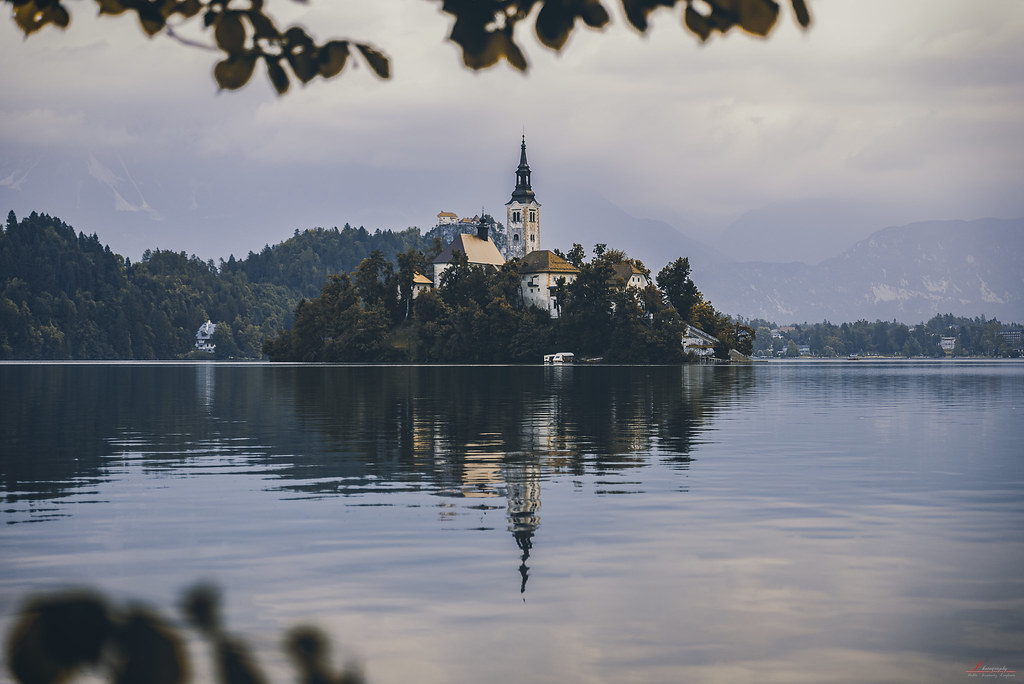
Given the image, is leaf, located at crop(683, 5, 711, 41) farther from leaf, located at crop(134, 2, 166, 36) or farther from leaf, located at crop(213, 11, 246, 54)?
leaf, located at crop(134, 2, 166, 36)

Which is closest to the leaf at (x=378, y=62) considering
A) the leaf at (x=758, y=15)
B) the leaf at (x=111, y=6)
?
the leaf at (x=111, y=6)

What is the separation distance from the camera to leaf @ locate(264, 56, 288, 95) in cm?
561

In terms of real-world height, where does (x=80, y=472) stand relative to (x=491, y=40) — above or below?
below

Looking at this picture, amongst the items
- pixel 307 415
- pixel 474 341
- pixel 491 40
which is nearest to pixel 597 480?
pixel 491 40

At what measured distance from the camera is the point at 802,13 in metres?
4.60

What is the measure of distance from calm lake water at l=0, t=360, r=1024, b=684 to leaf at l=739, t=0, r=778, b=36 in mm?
2869

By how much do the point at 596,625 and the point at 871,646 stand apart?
131 inches

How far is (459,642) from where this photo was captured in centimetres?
1367

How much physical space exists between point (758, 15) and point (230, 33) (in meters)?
2.41

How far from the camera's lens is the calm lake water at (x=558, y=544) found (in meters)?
13.5

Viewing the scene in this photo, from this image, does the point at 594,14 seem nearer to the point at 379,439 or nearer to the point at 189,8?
the point at 189,8

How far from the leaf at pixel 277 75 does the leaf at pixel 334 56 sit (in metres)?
0.20

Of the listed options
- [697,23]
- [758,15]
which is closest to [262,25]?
[697,23]

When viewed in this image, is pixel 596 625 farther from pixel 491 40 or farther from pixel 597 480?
pixel 597 480
